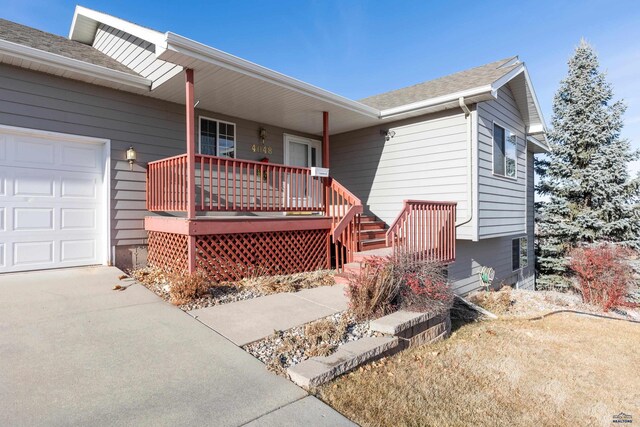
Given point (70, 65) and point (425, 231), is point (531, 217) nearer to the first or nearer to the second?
point (425, 231)

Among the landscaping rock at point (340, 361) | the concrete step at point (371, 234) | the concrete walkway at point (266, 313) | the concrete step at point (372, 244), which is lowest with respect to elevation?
the landscaping rock at point (340, 361)

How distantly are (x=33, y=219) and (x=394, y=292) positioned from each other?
5.72 meters

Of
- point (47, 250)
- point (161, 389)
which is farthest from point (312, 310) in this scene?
point (47, 250)

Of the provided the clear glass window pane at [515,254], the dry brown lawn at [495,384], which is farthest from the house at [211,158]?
the dry brown lawn at [495,384]

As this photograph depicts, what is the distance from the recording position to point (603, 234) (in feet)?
35.6

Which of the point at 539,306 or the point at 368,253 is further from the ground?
the point at 368,253

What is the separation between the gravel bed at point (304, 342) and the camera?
312cm

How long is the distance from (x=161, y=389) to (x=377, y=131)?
7643 mm

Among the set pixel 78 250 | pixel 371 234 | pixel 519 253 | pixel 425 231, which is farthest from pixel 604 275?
pixel 78 250

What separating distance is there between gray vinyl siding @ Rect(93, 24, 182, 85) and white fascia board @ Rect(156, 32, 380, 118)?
666 mm

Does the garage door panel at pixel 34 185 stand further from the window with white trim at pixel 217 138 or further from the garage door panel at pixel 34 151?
the window with white trim at pixel 217 138

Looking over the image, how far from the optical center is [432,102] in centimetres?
733

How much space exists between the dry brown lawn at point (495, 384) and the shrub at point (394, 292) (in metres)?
0.50

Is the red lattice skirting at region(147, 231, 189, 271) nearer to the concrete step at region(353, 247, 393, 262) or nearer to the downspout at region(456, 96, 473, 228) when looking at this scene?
the concrete step at region(353, 247, 393, 262)
